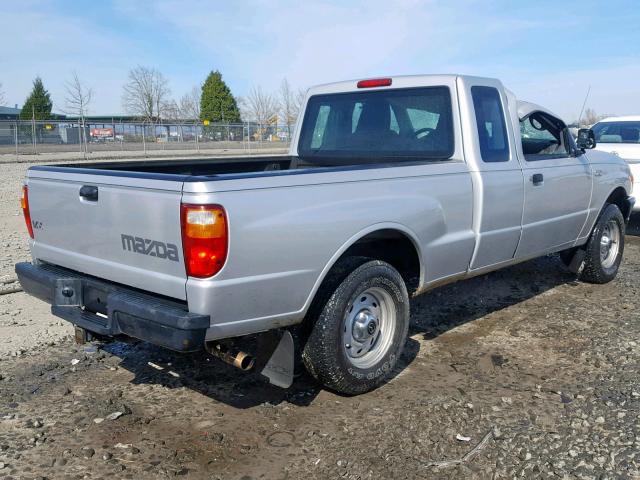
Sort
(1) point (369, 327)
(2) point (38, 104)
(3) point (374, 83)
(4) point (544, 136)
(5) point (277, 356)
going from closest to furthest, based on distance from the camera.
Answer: (5) point (277, 356)
(1) point (369, 327)
(3) point (374, 83)
(4) point (544, 136)
(2) point (38, 104)

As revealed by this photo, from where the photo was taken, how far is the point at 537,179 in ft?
16.6

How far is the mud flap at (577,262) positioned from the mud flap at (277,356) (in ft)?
13.6

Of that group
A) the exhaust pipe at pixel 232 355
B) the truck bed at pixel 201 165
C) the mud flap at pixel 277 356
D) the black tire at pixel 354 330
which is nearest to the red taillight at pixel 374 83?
the truck bed at pixel 201 165

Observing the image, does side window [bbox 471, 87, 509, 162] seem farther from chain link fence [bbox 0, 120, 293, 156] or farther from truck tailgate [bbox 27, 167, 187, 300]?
chain link fence [bbox 0, 120, 293, 156]

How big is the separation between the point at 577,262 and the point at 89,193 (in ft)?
16.5

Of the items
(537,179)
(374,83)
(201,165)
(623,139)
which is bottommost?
(537,179)

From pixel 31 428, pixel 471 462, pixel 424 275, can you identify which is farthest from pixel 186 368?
pixel 471 462

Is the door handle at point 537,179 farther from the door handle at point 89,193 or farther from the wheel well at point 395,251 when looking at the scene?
the door handle at point 89,193

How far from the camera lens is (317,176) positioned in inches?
133

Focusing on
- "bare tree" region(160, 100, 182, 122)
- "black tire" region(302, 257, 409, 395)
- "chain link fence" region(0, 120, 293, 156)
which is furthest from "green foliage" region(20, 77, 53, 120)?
Answer: "black tire" region(302, 257, 409, 395)

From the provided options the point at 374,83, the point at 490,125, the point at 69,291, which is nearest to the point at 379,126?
the point at 374,83

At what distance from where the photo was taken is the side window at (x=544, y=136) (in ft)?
18.3

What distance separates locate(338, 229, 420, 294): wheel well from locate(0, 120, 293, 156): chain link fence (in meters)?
27.2

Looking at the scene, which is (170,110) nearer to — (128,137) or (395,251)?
(128,137)
